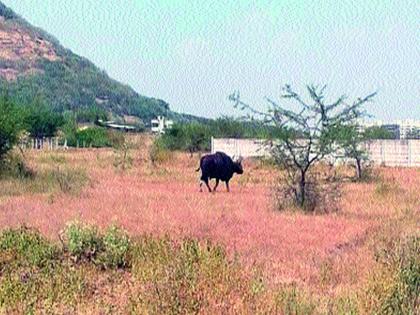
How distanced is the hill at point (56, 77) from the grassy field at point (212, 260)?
9244cm

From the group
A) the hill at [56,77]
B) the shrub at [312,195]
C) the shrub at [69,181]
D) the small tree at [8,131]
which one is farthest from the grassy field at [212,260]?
the hill at [56,77]

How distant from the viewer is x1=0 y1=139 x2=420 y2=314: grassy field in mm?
7477

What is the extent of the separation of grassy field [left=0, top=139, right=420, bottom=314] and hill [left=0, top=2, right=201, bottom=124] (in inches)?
3639

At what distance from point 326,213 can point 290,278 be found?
30.0 ft

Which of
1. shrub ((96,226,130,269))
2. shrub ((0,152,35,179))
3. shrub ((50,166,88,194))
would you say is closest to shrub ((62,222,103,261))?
shrub ((96,226,130,269))

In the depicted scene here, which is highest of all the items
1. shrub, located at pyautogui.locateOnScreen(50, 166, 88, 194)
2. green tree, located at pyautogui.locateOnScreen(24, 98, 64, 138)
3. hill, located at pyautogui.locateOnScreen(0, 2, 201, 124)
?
hill, located at pyautogui.locateOnScreen(0, 2, 201, 124)

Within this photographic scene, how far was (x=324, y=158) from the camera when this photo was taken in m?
22.5

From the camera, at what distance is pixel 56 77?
12694 centimetres

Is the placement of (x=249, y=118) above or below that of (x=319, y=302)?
above

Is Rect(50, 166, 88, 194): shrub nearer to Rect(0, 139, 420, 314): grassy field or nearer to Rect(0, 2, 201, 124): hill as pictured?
Rect(0, 139, 420, 314): grassy field

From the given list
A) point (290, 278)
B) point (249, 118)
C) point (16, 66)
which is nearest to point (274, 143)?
point (249, 118)

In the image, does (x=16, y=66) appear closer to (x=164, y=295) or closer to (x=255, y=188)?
(x=255, y=188)

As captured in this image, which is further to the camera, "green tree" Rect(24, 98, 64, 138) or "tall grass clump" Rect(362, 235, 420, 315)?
"green tree" Rect(24, 98, 64, 138)

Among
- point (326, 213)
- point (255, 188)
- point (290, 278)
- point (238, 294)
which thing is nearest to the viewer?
point (238, 294)
